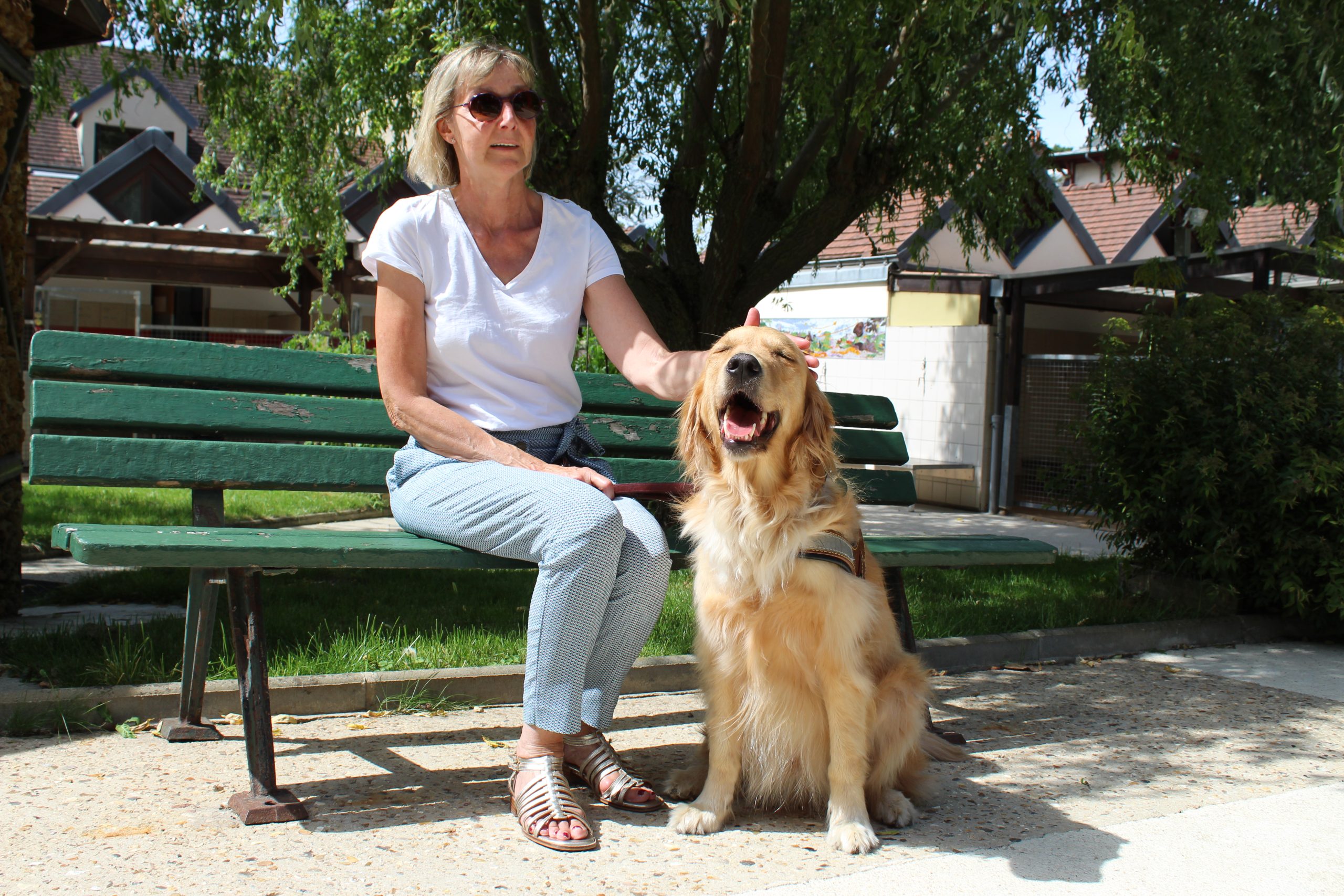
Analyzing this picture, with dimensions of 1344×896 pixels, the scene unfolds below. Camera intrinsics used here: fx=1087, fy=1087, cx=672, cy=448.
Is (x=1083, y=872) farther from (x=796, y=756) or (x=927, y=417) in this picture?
(x=927, y=417)

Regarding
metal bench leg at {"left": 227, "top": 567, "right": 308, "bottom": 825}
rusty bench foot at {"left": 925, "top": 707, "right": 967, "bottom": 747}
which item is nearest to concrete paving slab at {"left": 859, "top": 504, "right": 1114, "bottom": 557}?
rusty bench foot at {"left": 925, "top": 707, "right": 967, "bottom": 747}

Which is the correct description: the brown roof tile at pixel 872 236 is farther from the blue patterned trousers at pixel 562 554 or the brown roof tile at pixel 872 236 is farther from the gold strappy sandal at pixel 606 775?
the gold strappy sandal at pixel 606 775

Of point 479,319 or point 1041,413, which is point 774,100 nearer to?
point 479,319

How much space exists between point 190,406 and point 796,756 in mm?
2118

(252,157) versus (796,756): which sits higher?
(252,157)

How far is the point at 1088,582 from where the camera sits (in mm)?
6801

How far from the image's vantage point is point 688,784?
10.0 ft

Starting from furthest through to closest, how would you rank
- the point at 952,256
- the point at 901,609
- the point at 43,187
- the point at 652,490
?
the point at 43,187 → the point at 952,256 → the point at 901,609 → the point at 652,490

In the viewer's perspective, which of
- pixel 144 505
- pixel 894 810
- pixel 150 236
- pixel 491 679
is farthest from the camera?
pixel 150 236

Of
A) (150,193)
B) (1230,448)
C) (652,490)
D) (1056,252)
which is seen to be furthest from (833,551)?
(150,193)

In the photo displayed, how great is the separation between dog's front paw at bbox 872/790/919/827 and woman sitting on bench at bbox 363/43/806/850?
24.4 inches

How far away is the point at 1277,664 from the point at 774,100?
4041mm

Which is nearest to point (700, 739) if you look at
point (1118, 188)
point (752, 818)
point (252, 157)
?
point (752, 818)

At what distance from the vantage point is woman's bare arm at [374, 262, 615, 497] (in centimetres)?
304
